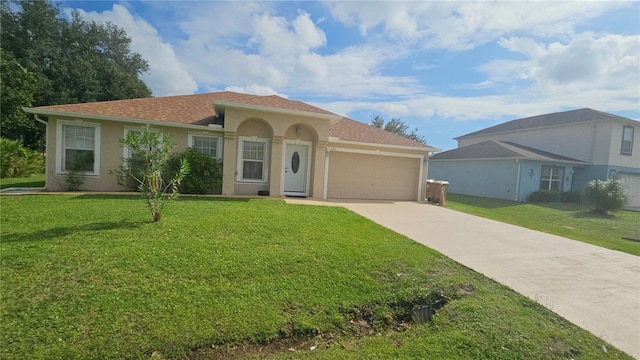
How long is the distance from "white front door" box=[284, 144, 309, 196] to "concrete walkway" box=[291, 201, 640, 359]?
15.8 ft

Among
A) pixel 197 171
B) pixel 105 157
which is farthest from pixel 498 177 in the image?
pixel 105 157

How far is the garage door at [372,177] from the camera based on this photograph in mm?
14242

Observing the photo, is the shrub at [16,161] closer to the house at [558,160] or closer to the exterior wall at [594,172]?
the house at [558,160]

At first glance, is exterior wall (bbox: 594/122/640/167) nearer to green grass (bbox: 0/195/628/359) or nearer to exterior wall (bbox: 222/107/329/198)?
exterior wall (bbox: 222/107/329/198)

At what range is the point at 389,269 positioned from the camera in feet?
16.0

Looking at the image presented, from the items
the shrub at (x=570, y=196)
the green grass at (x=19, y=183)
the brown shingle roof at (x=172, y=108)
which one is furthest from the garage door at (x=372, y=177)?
the shrub at (x=570, y=196)

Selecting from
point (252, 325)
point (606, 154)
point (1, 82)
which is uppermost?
point (1, 82)

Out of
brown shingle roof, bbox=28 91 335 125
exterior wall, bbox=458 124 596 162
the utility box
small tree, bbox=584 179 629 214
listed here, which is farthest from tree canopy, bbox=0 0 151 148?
exterior wall, bbox=458 124 596 162

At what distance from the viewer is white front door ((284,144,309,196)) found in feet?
43.9

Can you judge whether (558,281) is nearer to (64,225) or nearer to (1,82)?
(64,225)

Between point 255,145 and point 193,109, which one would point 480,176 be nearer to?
point 255,145

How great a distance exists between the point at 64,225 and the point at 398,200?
499 inches

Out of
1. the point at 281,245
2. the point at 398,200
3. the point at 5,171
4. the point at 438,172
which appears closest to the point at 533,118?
the point at 438,172

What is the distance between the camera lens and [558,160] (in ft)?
69.6
